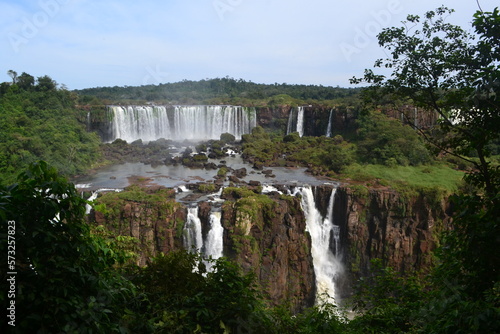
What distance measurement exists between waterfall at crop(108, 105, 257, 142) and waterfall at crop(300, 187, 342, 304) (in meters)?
17.6

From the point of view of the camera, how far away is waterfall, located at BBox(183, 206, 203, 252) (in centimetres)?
1592

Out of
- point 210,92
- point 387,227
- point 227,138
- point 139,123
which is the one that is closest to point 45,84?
point 139,123

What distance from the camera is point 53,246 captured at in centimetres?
274

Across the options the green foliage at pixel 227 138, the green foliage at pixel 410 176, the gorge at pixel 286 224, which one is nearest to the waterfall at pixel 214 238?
the gorge at pixel 286 224

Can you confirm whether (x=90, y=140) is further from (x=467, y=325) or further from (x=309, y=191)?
(x=467, y=325)

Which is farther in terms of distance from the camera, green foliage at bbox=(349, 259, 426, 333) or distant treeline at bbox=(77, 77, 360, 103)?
distant treeline at bbox=(77, 77, 360, 103)

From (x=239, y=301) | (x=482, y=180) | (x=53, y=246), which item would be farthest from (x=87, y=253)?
(x=482, y=180)

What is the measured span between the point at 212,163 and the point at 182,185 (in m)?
5.38

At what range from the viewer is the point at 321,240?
61.1 feet

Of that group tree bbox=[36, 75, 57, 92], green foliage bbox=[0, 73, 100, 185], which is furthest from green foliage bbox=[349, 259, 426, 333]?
tree bbox=[36, 75, 57, 92]

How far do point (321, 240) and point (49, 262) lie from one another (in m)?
17.0

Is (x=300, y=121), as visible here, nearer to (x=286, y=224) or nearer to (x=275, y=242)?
(x=286, y=224)

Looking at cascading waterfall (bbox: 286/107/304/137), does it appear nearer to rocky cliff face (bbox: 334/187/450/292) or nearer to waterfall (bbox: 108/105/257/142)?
waterfall (bbox: 108/105/257/142)

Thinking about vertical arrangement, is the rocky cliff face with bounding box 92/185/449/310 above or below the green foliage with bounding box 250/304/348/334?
below
